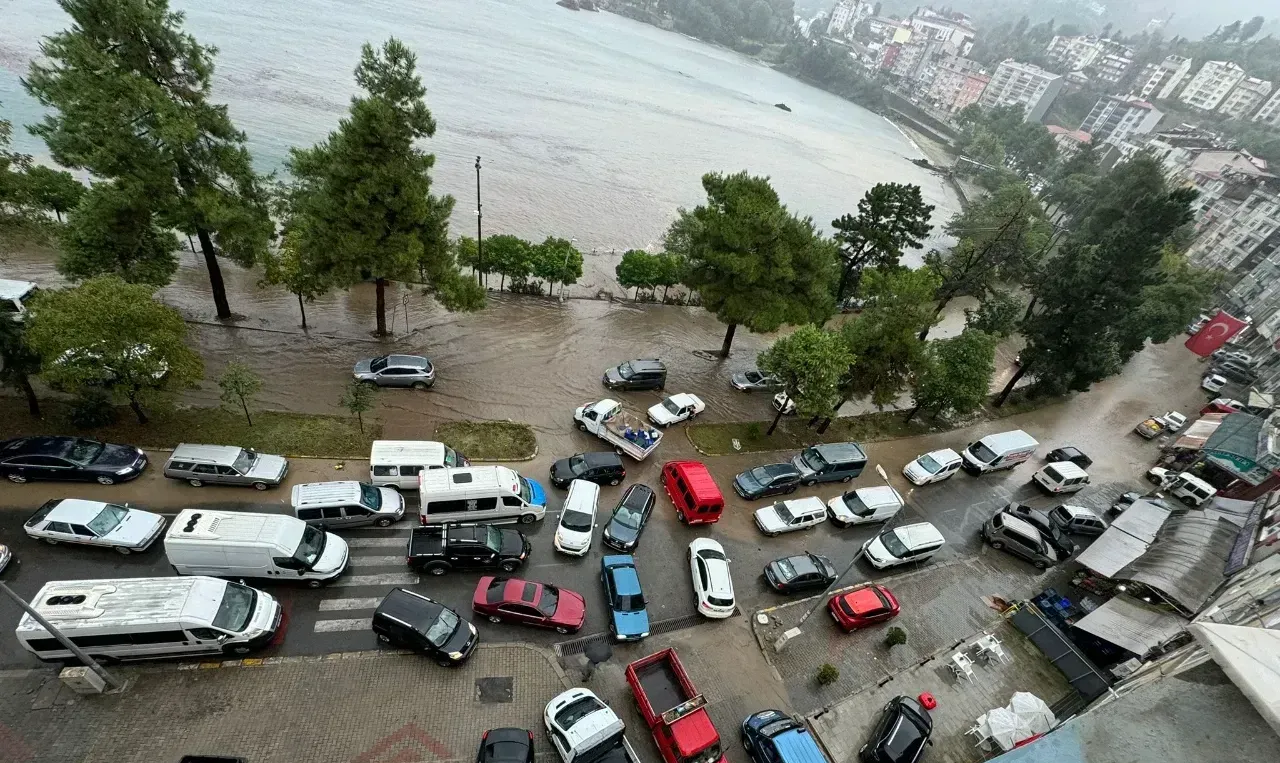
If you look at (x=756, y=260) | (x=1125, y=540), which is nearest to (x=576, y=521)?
(x=756, y=260)

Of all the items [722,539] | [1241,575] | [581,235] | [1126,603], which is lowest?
[581,235]

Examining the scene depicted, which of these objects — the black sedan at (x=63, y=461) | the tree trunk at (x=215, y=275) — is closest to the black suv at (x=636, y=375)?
the black sedan at (x=63, y=461)

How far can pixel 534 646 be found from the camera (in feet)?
54.2

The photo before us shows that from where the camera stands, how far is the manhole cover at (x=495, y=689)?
1512cm

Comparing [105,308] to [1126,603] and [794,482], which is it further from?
[1126,603]

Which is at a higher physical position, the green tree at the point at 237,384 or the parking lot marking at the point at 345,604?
the green tree at the point at 237,384

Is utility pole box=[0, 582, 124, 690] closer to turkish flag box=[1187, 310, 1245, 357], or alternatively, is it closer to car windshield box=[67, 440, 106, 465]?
car windshield box=[67, 440, 106, 465]

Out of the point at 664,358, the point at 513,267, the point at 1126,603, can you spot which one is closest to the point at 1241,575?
the point at 1126,603

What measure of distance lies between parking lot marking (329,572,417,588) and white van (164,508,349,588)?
23.2 inches

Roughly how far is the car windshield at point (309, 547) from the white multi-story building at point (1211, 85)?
202662mm

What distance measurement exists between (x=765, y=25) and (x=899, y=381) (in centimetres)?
18298

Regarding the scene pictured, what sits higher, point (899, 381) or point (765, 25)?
point (765, 25)

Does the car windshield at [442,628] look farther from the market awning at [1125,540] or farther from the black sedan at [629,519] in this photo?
the market awning at [1125,540]

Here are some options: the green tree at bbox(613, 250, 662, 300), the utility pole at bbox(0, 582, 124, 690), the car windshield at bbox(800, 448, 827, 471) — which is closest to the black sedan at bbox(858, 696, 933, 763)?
the car windshield at bbox(800, 448, 827, 471)
